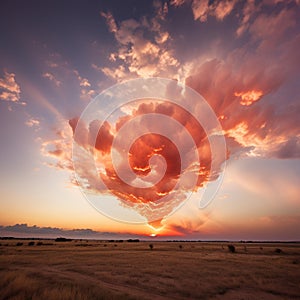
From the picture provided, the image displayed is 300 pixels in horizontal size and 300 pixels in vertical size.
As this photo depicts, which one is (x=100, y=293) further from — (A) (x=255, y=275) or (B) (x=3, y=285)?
(A) (x=255, y=275)

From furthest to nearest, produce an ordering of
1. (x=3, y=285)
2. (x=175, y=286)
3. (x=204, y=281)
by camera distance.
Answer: (x=204, y=281)
(x=175, y=286)
(x=3, y=285)

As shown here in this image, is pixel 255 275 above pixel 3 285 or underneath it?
above

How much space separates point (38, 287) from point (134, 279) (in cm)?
756

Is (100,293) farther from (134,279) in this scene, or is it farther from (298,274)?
(298,274)

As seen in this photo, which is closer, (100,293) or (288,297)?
(100,293)

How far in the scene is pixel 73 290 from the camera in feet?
43.4

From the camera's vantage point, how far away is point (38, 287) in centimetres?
1427

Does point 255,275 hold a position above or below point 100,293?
above

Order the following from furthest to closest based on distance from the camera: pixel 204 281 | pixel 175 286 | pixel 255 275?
pixel 255 275, pixel 204 281, pixel 175 286

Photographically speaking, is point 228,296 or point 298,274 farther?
point 298,274

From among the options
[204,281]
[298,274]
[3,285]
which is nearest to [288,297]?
[204,281]

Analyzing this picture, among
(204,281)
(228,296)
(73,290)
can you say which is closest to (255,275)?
(204,281)

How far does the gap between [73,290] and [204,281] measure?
10663 mm

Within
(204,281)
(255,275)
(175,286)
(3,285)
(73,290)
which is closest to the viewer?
(73,290)
